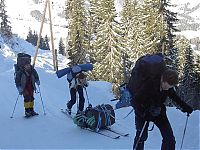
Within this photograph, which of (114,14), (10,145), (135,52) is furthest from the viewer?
(135,52)

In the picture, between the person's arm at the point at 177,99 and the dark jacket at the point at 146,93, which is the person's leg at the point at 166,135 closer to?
the dark jacket at the point at 146,93

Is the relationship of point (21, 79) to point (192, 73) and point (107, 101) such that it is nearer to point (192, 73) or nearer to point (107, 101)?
point (107, 101)

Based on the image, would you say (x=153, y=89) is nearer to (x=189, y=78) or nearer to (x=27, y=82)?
(x=27, y=82)

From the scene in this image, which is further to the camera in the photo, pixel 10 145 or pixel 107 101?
pixel 107 101

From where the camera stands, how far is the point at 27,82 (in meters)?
12.0

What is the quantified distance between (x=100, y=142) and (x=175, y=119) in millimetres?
4197

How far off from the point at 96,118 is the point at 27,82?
2681 millimetres

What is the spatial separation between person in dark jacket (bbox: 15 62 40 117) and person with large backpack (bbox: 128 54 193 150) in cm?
564

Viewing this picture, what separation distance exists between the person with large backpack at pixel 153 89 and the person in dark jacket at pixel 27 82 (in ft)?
18.5

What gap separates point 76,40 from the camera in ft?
Result: 159

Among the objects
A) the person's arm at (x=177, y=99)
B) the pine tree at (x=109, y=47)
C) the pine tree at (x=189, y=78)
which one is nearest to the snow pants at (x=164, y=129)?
the person's arm at (x=177, y=99)

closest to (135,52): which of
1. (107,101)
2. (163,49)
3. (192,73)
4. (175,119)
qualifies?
(192,73)

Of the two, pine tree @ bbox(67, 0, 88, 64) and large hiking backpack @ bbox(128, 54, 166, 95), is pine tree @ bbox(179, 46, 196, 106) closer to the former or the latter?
pine tree @ bbox(67, 0, 88, 64)

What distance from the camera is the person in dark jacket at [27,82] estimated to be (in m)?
11.8
